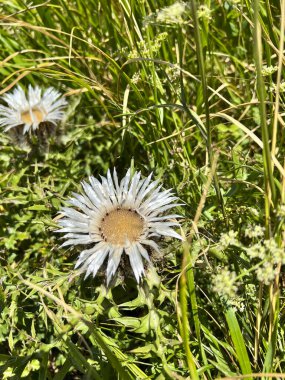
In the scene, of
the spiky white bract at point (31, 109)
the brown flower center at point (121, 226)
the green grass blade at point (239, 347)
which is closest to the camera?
the green grass blade at point (239, 347)

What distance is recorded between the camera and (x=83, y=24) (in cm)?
255

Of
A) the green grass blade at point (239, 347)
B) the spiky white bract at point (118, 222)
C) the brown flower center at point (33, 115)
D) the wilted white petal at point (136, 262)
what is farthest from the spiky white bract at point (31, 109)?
the green grass blade at point (239, 347)

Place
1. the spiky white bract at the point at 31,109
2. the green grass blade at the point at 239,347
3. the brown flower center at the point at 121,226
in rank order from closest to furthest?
the green grass blade at the point at 239,347
the brown flower center at the point at 121,226
the spiky white bract at the point at 31,109

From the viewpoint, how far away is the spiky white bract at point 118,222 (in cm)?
150

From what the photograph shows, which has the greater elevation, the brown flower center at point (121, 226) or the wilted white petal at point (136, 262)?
the brown flower center at point (121, 226)

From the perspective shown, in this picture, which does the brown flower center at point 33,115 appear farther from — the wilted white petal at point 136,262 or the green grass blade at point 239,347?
the green grass blade at point 239,347

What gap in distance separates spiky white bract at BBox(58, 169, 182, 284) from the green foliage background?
0.08 m

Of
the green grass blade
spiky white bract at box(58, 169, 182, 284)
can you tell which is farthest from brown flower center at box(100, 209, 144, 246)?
the green grass blade

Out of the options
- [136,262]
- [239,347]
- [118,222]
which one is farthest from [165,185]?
[239,347]

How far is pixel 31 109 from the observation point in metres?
2.38

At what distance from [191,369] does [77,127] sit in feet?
4.56

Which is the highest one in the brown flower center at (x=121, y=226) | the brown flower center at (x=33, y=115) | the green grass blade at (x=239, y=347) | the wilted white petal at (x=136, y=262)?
the brown flower center at (x=33, y=115)

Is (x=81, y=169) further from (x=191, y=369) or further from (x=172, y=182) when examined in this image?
(x=191, y=369)

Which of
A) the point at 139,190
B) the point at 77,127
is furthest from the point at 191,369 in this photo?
the point at 77,127
